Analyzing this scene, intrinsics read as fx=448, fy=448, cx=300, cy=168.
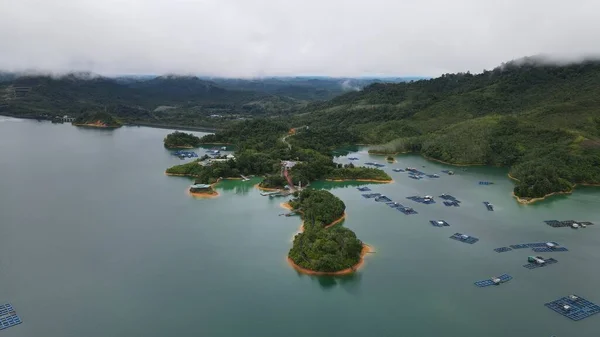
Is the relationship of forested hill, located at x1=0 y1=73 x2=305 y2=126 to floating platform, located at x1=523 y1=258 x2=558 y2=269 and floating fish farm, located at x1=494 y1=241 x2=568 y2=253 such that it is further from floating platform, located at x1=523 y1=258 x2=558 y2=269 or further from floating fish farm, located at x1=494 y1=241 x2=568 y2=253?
floating platform, located at x1=523 y1=258 x2=558 y2=269

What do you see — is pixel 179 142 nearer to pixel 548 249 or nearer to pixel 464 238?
pixel 464 238

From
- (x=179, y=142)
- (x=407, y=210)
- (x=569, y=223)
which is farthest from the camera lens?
(x=179, y=142)

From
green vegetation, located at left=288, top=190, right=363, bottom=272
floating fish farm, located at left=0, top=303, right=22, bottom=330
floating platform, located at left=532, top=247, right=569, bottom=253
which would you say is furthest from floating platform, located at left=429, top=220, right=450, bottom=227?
floating fish farm, located at left=0, top=303, right=22, bottom=330

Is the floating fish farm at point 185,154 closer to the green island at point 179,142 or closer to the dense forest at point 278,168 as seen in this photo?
the green island at point 179,142

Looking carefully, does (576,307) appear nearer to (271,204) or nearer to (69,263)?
(271,204)

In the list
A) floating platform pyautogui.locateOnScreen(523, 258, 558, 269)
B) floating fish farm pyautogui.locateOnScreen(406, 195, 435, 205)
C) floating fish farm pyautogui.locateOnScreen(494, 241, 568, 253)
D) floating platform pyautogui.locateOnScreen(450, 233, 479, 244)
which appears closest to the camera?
floating platform pyautogui.locateOnScreen(523, 258, 558, 269)

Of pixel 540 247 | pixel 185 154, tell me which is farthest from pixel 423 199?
pixel 185 154
